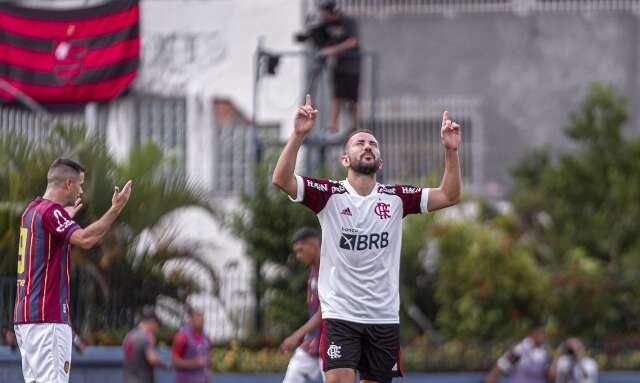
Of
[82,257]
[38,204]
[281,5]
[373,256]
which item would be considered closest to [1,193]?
[82,257]

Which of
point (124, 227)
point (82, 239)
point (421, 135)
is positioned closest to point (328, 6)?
point (124, 227)

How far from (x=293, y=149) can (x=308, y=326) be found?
3.29 m

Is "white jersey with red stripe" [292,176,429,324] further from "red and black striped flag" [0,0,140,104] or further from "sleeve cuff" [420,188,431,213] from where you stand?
"red and black striped flag" [0,0,140,104]

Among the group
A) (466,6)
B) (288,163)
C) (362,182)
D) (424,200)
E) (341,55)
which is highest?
(466,6)

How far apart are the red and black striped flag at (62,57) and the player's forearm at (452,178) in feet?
45.7

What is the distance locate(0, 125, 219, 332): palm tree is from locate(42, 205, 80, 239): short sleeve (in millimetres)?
6291

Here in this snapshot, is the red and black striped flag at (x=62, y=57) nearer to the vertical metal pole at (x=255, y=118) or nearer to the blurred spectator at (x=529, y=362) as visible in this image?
the vertical metal pole at (x=255, y=118)

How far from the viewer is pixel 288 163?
8.49 meters

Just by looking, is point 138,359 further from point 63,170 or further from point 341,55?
point 63,170

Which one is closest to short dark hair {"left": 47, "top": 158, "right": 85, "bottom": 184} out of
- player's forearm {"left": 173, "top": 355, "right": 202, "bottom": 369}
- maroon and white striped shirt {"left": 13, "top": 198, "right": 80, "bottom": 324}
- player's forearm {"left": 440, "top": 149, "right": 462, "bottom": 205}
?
maroon and white striped shirt {"left": 13, "top": 198, "right": 80, "bottom": 324}

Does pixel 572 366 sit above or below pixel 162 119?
below

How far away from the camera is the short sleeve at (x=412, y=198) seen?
9172 millimetres

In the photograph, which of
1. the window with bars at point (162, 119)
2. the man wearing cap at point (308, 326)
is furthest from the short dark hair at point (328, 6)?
the window with bars at point (162, 119)

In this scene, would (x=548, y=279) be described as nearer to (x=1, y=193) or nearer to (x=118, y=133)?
(x=118, y=133)
